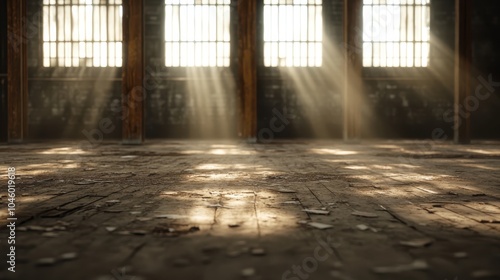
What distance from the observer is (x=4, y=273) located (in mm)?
1534

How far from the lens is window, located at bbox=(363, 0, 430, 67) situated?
1318 cm

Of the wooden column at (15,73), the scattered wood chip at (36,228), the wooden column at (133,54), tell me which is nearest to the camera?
the scattered wood chip at (36,228)

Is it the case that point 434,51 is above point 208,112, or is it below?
above

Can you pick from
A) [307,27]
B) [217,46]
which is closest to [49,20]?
[217,46]

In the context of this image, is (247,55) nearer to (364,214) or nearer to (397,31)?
(397,31)

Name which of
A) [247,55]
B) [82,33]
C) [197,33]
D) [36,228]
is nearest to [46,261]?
[36,228]

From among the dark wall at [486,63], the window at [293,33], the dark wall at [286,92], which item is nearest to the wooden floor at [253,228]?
the dark wall at [286,92]

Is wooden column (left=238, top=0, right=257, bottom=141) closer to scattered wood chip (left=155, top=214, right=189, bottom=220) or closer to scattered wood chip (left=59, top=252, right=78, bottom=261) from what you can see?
scattered wood chip (left=155, top=214, right=189, bottom=220)

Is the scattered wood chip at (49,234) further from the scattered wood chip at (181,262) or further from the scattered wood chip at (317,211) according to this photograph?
the scattered wood chip at (317,211)

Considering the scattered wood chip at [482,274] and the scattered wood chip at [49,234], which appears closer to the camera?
the scattered wood chip at [482,274]

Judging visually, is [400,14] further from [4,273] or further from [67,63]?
[4,273]

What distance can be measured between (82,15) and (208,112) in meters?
4.57

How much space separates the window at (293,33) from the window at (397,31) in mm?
1456

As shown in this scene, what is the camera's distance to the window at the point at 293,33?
43.0 ft
